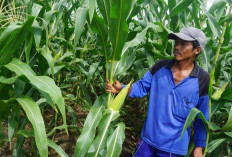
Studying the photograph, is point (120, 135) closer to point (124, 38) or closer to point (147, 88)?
point (147, 88)

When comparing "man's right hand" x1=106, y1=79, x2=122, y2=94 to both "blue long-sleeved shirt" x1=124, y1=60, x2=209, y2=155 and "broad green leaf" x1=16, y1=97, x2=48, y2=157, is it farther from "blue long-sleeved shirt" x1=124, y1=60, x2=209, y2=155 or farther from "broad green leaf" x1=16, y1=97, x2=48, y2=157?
"broad green leaf" x1=16, y1=97, x2=48, y2=157

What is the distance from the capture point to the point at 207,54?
2109mm

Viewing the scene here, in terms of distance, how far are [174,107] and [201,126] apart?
277 mm

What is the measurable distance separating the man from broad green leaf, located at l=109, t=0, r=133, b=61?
33 centimetres

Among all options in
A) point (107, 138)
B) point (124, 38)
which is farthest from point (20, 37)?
point (107, 138)

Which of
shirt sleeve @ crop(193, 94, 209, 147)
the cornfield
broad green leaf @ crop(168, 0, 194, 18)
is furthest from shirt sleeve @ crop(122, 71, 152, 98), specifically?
broad green leaf @ crop(168, 0, 194, 18)

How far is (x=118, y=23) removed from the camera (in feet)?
5.44

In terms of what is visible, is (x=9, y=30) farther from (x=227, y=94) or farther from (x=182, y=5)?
(x=227, y=94)

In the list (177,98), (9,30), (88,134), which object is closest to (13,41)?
(9,30)

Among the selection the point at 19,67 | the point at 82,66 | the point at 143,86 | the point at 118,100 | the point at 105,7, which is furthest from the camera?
the point at 82,66

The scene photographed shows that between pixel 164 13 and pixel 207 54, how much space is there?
0.75 m

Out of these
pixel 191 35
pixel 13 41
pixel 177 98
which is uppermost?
pixel 13 41

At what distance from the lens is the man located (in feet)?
6.21

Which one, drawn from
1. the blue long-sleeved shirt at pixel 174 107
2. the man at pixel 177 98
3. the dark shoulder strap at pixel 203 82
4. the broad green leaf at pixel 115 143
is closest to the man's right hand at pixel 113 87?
the man at pixel 177 98
